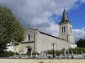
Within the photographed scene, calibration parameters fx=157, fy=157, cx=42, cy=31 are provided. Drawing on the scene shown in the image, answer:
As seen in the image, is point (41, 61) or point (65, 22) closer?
point (41, 61)

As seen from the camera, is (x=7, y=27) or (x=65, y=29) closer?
(x=7, y=27)

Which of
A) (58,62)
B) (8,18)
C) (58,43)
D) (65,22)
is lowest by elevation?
(58,62)

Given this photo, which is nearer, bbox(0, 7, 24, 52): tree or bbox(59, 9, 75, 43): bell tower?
bbox(0, 7, 24, 52): tree

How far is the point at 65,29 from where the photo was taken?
7606 centimetres

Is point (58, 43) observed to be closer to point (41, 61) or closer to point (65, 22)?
point (65, 22)

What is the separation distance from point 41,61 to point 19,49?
30076 mm

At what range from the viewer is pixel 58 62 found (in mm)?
21391

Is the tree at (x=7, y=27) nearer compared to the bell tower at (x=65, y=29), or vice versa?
the tree at (x=7, y=27)

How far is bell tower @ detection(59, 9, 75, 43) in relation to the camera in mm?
75188

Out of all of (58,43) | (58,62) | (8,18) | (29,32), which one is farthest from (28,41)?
(58,62)

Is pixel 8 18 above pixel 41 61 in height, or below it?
above

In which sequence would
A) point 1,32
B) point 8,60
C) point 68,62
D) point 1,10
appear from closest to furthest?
1. point 68,62
2. point 8,60
3. point 1,32
4. point 1,10

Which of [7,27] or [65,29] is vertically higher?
[65,29]

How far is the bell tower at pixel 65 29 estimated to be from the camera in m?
75.2
